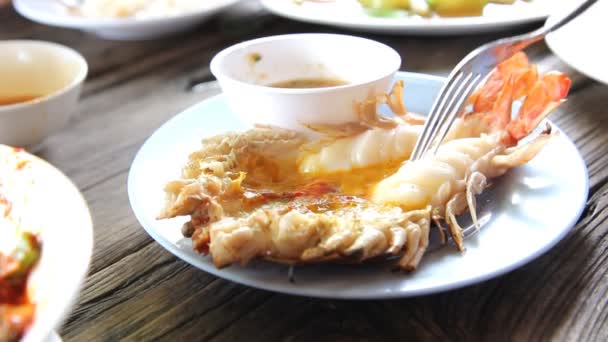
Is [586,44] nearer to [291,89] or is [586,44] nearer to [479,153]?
[479,153]

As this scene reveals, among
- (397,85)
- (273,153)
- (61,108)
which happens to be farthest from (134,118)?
(397,85)

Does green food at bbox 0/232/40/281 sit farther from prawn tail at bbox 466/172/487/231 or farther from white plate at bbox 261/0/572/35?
white plate at bbox 261/0/572/35

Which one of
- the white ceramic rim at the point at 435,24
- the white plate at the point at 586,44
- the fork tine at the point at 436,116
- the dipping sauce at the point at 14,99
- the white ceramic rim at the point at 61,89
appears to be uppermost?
the fork tine at the point at 436,116

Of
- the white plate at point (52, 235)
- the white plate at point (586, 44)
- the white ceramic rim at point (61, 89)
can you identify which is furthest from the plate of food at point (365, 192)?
the white plate at point (586, 44)

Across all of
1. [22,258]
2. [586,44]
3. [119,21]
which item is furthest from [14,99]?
[586,44]

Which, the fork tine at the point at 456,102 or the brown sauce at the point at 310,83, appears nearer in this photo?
the fork tine at the point at 456,102

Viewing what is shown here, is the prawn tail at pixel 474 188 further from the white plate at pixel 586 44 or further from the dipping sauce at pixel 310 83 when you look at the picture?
the white plate at pixel 586 44

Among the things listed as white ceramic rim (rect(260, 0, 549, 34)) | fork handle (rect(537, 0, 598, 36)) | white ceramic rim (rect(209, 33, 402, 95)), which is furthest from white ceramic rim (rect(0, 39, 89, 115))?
fork handle (rect(537, 0, 598, 36))
